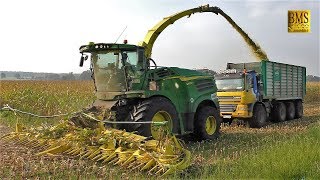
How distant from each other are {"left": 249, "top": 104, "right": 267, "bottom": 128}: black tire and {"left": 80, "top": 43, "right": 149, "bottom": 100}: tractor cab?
525cm

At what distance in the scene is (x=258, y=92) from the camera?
513 inches

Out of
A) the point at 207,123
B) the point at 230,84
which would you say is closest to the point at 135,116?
the point at 207,123

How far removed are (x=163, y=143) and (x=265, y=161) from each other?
156 cm

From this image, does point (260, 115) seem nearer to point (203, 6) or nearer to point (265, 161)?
point (203, 6)

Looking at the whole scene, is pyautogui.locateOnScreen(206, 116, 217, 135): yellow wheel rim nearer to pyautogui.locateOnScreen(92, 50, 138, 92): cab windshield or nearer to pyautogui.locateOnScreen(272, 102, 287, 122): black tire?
pyautogui.locateOnScreen(92, 50, 138, 92): cab windshield

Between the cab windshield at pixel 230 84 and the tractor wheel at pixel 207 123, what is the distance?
8.99ft

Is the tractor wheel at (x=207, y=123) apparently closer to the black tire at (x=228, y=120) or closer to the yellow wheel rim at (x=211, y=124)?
the yellow wheel rim at (x=211, y=124)

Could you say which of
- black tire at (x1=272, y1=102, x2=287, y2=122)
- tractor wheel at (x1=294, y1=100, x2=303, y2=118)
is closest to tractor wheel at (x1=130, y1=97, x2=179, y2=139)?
black tire at (x1=272, y1=102, x2=287, y2=122)

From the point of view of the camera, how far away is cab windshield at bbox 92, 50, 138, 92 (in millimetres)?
8344

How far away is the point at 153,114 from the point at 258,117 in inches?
226

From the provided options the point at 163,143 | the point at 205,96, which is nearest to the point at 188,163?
the point at 163,143

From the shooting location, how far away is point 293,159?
5844 mm

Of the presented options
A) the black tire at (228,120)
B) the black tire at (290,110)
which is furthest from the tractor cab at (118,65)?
the black tire at (290,110)

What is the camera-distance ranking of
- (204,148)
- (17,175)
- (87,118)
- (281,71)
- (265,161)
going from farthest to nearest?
(281,71) → (204,148) → (87,118) → (265,161) → (17,175)
